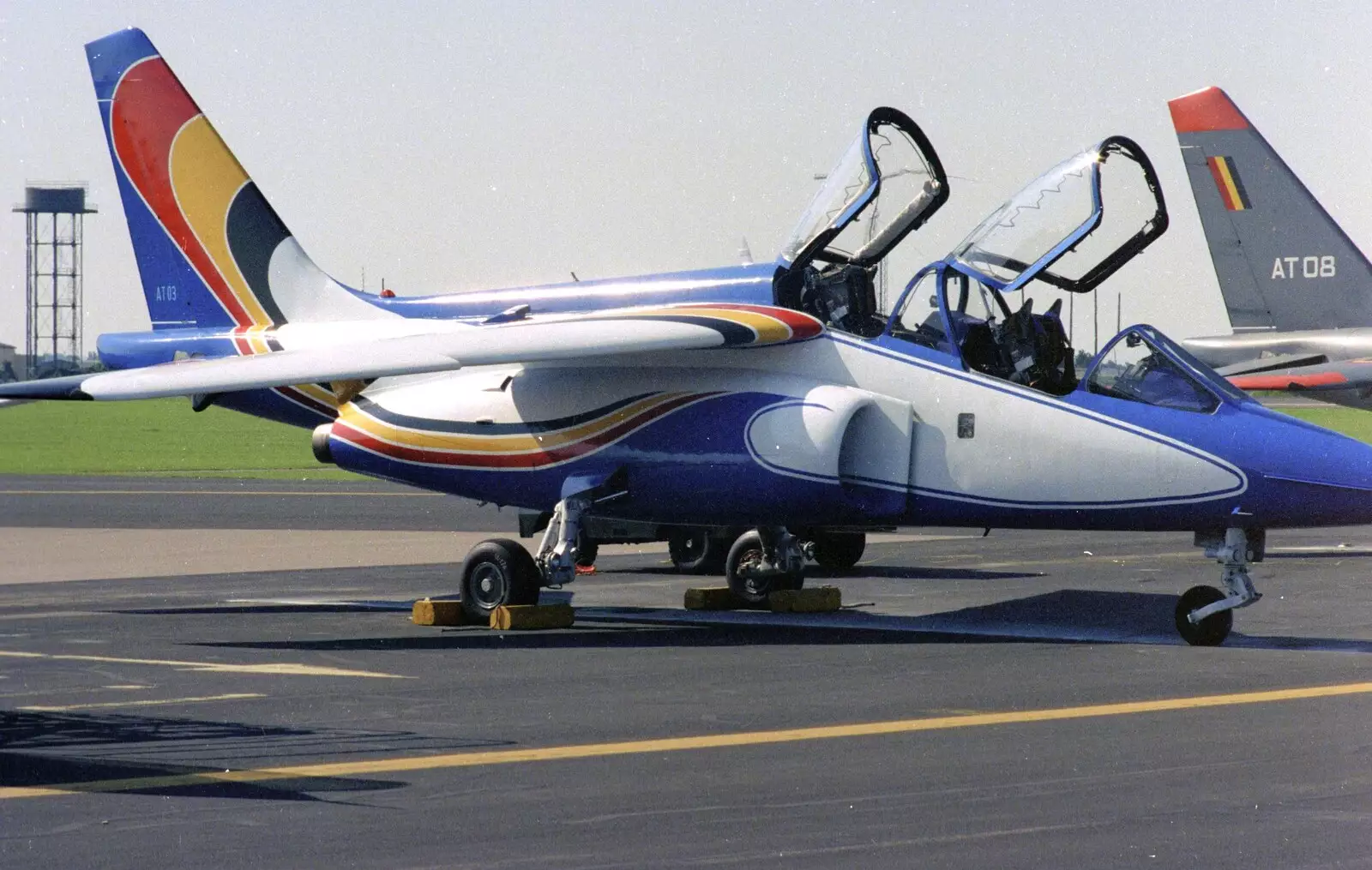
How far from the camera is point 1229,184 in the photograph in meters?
30.8

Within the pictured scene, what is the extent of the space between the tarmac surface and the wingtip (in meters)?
10.8

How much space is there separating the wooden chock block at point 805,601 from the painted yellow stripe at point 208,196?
6.54 m

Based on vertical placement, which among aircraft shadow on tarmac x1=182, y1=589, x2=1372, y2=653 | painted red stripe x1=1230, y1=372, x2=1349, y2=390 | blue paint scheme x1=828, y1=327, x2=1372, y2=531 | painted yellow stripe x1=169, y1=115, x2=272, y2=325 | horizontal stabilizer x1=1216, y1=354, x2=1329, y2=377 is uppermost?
painted yellow stripe x1=169, y1=115, x2=272, y2=325

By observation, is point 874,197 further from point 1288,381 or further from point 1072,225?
point 1288,381

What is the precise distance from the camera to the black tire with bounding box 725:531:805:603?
18.7m

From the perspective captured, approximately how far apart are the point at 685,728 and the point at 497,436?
691 cm

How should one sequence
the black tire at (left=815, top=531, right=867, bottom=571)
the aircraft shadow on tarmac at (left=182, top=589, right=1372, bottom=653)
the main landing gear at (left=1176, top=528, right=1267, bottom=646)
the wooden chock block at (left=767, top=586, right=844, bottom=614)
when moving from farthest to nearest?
the black tire at (left=815, top=531, right=867, bottom=571) < the wooden chock block at (left=767, top=586, right=844, bottom=614) < the aircraft shadow on tarmac at (left=182, top=589, right=1372, bottom=653) < the main landing gear at (left=1176, top=528, right=1267, bottom=646)

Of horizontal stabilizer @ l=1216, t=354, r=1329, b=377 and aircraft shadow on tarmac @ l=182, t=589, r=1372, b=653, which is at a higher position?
horizontal stabilizer @ l=1216, t=354, r=1329, b=377

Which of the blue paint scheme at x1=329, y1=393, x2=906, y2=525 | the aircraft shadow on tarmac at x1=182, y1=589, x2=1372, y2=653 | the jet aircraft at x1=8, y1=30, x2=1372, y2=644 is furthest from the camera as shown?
the blue paint scheme at x1=329, y1=393, x2=906, y2=525

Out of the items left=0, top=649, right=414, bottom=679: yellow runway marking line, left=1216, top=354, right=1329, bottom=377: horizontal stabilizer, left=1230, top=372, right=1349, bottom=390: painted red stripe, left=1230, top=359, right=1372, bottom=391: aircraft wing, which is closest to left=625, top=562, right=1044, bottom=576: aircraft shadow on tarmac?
left=1230, top=372, right=1349, bottom=390: painted red stripe

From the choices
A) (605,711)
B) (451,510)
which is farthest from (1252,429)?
(451,510)

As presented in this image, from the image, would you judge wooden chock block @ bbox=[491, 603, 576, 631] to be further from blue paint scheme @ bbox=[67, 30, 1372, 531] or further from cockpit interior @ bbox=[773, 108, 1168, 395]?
cockpit interior @ bbox=[773, 108, 1168, 395]

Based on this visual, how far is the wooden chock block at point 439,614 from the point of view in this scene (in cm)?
1722

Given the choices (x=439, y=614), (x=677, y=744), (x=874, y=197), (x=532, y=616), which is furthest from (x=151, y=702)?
(x=874, y=197)
